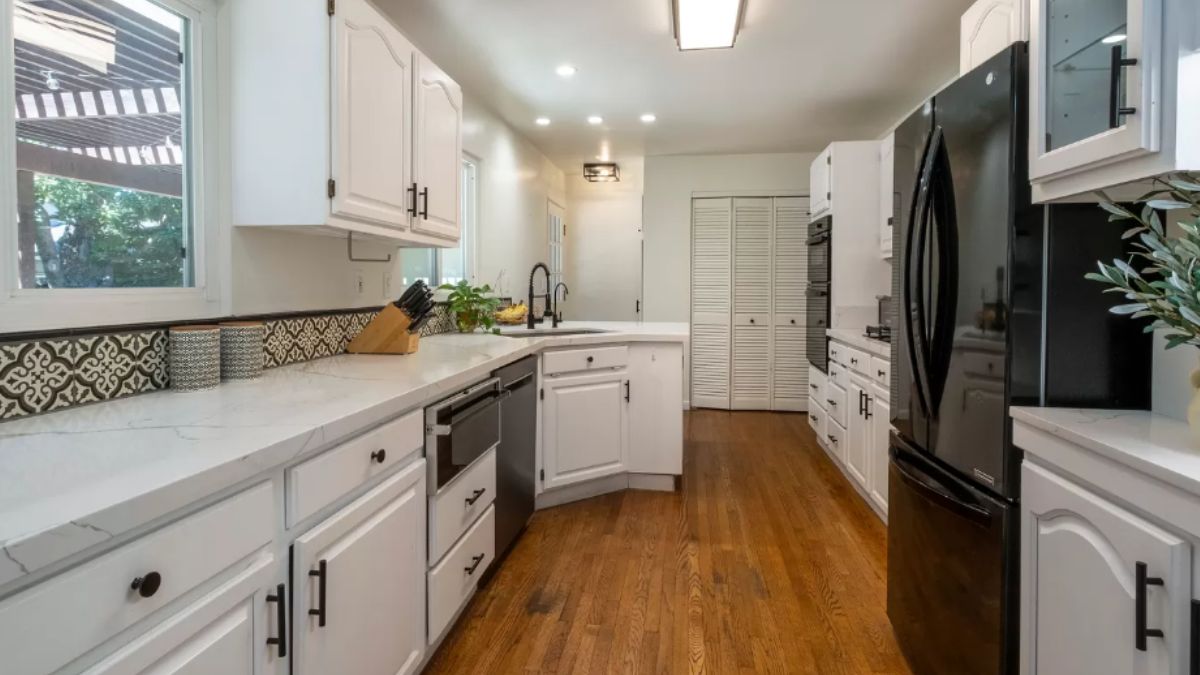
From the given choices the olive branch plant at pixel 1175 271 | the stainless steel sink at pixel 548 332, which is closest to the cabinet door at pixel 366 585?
the olive branch plant at pixel 1175 271

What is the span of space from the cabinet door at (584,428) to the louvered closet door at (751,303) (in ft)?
9.15

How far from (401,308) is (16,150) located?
4.11 ft

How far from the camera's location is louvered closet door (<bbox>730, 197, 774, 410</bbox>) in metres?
5.89

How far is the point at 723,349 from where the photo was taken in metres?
5.97

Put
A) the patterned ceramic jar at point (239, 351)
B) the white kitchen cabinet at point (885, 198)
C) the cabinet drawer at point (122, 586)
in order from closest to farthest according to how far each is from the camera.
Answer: the cabinet drawer at point (122, 586)
the patterned ceramic jar at point (239, 351)
the white kitchen cabinet at point (885, 198)

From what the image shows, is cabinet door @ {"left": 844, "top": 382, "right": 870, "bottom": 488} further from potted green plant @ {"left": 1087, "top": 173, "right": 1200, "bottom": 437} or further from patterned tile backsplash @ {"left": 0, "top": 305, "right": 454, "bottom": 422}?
patterned tile backsplash @ {"left": 0, "top": 305, "right": 454, "bottom": 422}

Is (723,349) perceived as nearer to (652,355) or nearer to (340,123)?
(652,355)

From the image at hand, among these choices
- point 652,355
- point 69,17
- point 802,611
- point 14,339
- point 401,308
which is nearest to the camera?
point 14,339

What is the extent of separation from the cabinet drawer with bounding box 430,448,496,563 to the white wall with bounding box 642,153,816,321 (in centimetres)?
382

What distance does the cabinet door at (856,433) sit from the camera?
3295 millimetres

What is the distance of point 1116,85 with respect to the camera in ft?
3.58

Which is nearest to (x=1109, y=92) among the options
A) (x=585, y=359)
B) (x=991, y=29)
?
(x=991, y=29)

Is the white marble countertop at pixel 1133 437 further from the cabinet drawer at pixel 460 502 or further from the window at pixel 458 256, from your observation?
the window at pixel 458 256

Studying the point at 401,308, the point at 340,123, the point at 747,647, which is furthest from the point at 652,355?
the point at 340,123
